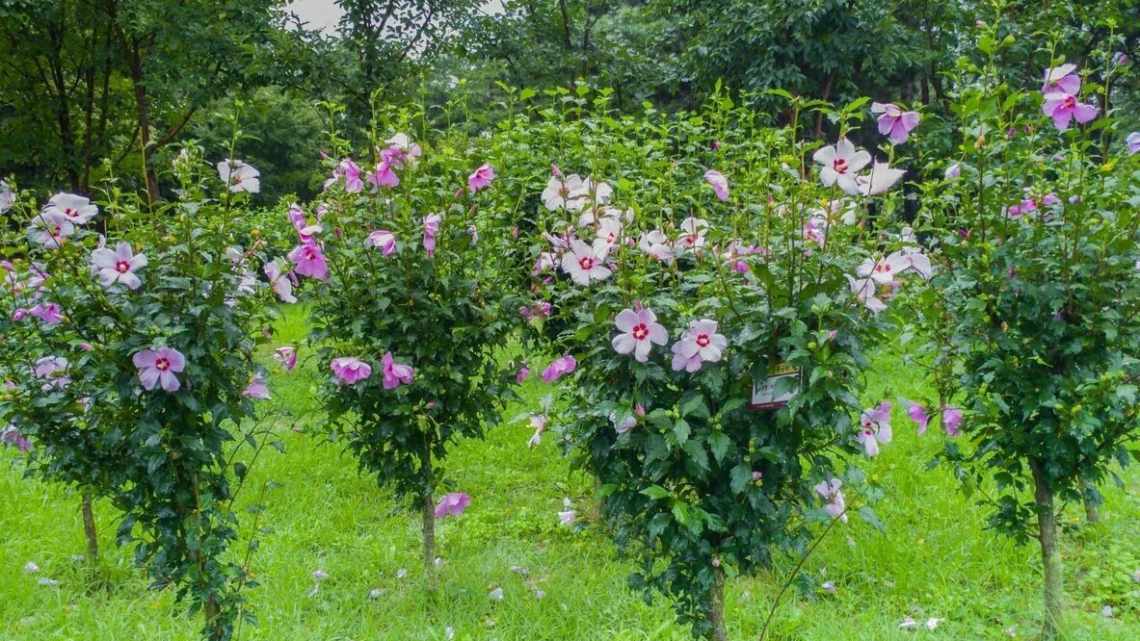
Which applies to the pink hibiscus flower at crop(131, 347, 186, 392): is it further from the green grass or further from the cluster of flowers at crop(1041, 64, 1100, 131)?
the cluster of flowers at crop(1041, 64, 1100, 131)

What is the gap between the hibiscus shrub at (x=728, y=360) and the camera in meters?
1.61

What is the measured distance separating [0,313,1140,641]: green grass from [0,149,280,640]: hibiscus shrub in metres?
0.55

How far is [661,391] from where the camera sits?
5.70ft

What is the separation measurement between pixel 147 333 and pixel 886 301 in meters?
1.51

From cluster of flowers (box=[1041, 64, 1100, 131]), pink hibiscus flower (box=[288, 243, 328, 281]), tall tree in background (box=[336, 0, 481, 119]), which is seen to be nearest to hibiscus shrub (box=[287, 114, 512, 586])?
pink hibiscus flower (box=[288, 243, 328, 281])

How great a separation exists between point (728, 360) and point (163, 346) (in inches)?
44.7

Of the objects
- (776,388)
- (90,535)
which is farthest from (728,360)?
(90,535)

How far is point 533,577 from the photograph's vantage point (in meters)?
3.03

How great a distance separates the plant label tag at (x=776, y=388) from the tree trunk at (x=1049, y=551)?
1110mm

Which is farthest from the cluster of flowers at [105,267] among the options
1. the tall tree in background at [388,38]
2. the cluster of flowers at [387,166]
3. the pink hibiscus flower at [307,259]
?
the tall tree in background at [388,38]

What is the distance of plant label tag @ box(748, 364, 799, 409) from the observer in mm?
1621

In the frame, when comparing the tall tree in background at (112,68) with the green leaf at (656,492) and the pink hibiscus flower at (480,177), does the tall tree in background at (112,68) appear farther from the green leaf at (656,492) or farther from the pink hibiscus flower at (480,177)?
the green leaf at (656,492)

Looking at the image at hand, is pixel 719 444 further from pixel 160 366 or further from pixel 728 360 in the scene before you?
pixel 160 366

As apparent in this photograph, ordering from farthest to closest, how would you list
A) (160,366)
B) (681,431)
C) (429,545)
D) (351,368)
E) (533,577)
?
(533,577)
(429,545)
(351,368)
(160,366)
(681,431)
